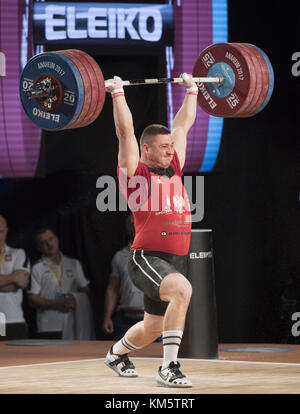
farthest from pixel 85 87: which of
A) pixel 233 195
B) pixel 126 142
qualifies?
pixel 233 195

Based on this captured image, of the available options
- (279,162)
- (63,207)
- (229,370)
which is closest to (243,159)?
(279,162)

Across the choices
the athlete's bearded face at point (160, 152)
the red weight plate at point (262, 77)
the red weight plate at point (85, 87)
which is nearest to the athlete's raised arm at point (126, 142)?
the athlete's bearded face at point (160, 152)

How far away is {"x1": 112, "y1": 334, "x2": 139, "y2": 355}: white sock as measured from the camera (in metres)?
6.21

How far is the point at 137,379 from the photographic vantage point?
6141 mm

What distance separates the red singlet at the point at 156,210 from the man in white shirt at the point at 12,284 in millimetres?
3350

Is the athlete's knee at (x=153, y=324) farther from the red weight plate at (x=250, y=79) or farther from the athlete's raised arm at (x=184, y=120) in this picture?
the red weight plate at (x=250, y=79)

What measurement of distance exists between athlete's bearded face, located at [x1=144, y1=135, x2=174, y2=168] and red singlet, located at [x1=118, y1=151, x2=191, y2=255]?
0.27 feet

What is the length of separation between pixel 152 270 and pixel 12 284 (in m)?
3.59

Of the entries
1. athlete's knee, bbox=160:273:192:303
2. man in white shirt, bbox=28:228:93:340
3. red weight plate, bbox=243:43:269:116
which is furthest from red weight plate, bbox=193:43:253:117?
man in white shirt, bbox=28:228:93:340

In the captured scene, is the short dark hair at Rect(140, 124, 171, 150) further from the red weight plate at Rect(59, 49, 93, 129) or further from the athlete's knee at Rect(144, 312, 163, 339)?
the athlete's knee at Rect(144, 312, 163, 339)

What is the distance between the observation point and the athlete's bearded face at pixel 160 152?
6.07 m

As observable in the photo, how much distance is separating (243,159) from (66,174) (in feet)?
6.42

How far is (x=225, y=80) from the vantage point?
7105 millimetres

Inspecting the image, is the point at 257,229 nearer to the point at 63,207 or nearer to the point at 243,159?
the point at 243,159
